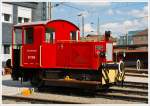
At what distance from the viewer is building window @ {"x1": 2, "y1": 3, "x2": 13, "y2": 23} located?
2625 cm

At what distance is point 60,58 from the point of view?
44.1 ft

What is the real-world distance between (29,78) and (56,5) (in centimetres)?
1333

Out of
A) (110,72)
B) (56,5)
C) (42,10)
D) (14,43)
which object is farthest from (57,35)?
(42,10)

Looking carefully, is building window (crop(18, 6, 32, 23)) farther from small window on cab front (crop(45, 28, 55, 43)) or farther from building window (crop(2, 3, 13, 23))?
small window on cab front (crop(45, 28, 55, 43))

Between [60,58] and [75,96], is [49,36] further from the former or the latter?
[75,96]

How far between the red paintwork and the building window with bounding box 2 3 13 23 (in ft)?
41.3

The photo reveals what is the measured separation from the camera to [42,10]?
30.6 meters

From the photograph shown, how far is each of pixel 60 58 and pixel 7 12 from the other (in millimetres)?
14288

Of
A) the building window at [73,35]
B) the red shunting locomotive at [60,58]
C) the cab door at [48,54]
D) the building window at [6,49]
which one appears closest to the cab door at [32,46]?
the red shunting locomotive at [60,58]

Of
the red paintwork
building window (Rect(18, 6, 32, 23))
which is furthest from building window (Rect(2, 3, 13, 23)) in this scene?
the red paintwork

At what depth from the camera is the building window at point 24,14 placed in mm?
27969

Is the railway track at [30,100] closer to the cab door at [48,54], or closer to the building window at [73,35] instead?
the cab door at [48,54]

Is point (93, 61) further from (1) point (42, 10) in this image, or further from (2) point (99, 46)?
(1) point (42, 10)

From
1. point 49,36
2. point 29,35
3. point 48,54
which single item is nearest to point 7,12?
point 29,35
